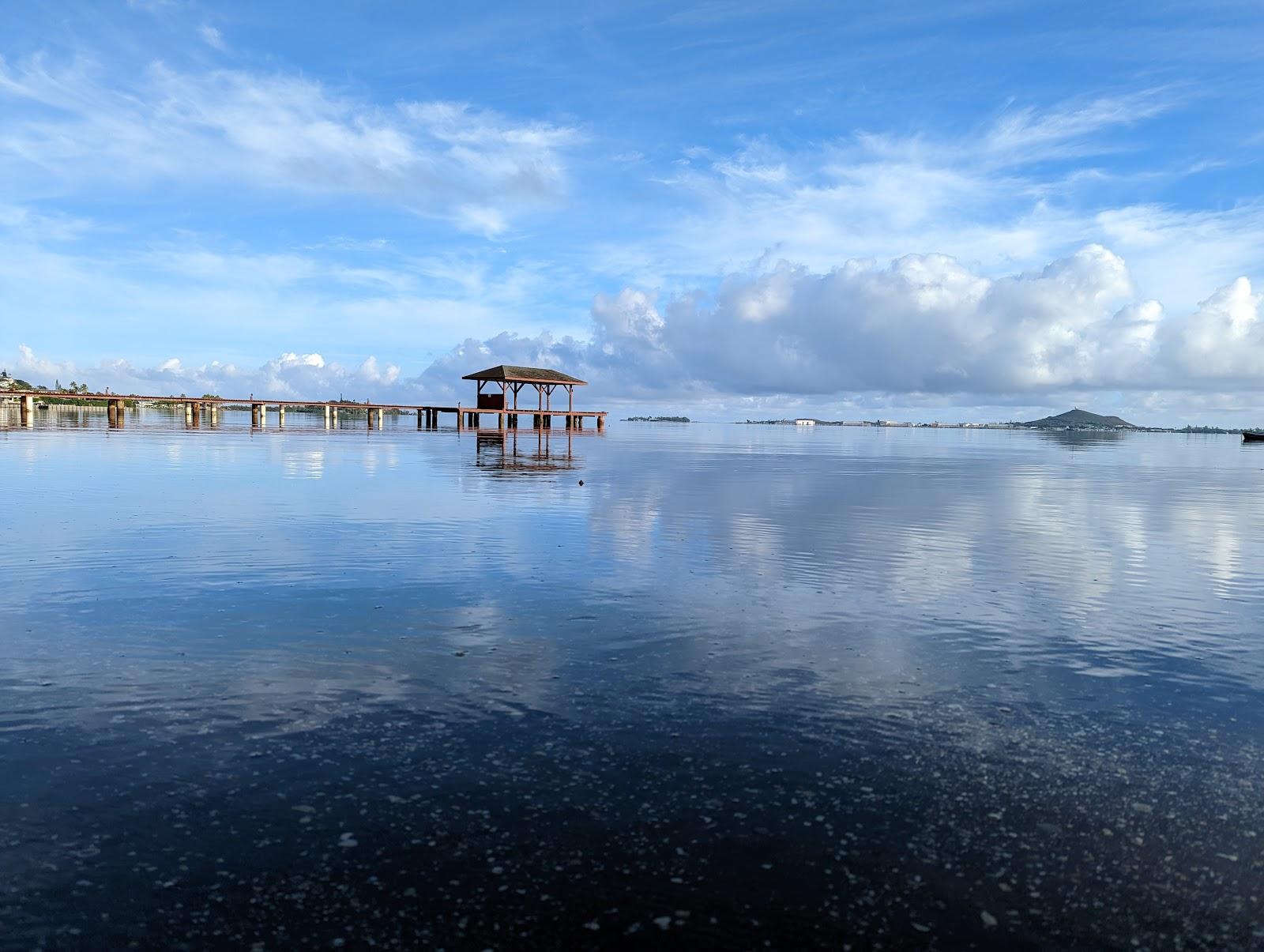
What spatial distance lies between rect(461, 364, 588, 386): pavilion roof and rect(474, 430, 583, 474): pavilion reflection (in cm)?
1054

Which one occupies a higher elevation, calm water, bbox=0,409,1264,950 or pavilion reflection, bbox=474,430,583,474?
pavilion reflection, bbox=474,430,583,474

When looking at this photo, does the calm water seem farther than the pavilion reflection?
No

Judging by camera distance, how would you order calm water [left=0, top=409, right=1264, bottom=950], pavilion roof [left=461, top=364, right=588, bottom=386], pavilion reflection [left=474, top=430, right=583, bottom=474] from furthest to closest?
pavilion roof [left=461, top=364, right=588, bottom=386] < pavilion reflection [left=474, top=430, right=583, bottom=474] < calm water [left=0, top=409, right=1264, bottom=950]

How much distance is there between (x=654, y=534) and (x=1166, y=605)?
1116 centimetres

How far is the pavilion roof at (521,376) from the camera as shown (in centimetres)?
9419

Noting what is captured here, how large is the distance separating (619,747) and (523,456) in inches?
1941

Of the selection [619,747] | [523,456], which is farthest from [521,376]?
[619,747]

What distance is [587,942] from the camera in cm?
505

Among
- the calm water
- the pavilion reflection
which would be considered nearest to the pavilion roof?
the pavilion reflection

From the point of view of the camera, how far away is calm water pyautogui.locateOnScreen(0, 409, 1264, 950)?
539 cm

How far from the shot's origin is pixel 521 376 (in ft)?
315

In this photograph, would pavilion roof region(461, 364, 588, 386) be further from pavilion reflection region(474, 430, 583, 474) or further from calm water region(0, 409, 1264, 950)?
calm water region(0, 409, 1264, 950)

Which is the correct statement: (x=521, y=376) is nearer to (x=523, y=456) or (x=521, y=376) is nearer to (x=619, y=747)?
(x=523, y=456)

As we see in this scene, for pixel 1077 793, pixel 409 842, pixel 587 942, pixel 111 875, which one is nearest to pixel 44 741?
pixel 111 875
